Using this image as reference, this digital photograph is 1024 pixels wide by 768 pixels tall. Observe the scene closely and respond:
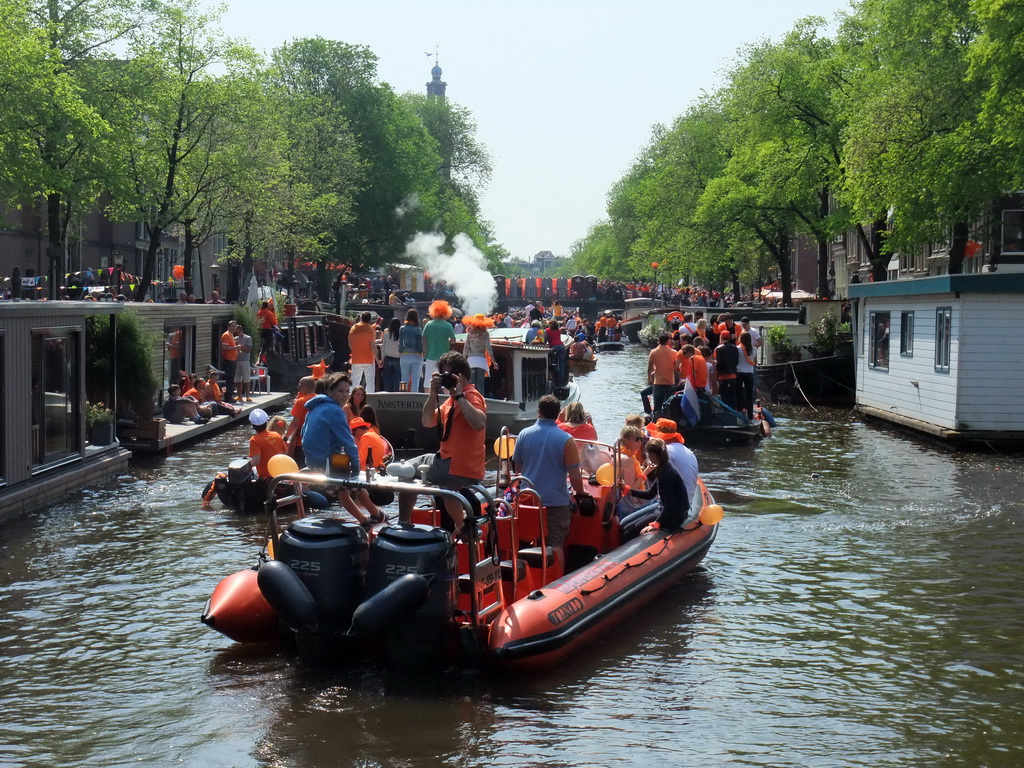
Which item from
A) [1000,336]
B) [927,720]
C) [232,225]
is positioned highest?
[232,225]

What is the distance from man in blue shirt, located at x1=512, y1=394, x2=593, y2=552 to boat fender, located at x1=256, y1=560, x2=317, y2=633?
254 cm

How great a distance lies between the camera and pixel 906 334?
25.7 metres

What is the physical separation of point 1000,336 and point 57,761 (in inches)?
739

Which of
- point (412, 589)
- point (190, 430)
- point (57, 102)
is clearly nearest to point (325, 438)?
point (412, 589)

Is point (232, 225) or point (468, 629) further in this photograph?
point (232, 225)

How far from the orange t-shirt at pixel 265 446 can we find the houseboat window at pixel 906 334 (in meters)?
14.8

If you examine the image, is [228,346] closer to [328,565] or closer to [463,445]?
[463,445]

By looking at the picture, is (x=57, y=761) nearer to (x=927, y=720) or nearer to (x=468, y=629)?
(x=468, y=629)

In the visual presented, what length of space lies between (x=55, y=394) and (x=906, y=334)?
1695cm

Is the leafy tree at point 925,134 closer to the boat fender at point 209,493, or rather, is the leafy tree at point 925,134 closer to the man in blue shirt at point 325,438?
the boat fender at point 209,493

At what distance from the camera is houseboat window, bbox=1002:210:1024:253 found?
122ft

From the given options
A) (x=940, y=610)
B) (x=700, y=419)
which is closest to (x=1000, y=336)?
(x=700, y=419)

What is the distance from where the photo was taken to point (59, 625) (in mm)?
10258

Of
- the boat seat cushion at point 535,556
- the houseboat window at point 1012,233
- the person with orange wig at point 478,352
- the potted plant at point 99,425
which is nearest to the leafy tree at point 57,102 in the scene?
the potted plant at point 99,425
